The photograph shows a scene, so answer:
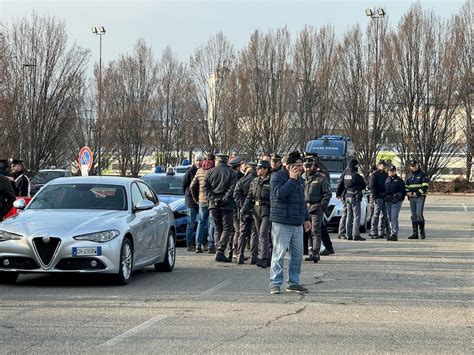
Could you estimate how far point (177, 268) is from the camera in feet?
53.6

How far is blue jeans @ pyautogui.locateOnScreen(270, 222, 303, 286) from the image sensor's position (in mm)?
12836

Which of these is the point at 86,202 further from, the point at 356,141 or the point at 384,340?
the point at 356,141

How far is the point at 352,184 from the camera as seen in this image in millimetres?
23406

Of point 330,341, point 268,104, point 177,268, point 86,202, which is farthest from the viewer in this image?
point 268,104

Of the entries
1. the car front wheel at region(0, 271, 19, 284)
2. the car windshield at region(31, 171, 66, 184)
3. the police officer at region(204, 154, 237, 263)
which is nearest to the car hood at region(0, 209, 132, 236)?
the car front wheel at region(0, 271, 19, 284)

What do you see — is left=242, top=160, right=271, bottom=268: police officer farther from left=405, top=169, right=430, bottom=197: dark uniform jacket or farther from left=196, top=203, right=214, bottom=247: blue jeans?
left=405, top=169, right=430, bottom=197: dark uniform jacket

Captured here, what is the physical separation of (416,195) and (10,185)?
484 inches

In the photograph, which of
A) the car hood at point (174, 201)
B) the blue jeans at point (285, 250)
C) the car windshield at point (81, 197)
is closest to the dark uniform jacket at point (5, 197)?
the car windshield at point (81, 197)

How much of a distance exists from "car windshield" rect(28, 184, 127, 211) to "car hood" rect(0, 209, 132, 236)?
31 cm

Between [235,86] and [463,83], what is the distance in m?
14.5

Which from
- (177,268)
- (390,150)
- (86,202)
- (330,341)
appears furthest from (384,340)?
(390,150)

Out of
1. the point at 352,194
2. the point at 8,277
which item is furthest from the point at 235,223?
the point at 352,194

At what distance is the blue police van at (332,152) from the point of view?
38.8 m

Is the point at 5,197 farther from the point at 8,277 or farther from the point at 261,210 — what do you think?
the point at 261,210
